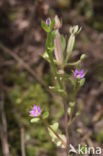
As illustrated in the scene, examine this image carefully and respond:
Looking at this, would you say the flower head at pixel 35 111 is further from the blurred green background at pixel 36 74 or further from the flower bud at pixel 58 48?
the blurred green background at pixel 36 74

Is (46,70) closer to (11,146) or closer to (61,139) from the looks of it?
(11,146)

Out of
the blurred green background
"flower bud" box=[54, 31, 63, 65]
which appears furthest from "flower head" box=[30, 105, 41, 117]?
the blurred green background

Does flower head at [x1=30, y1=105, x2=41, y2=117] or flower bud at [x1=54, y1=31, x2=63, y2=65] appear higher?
flower bud at [x1=54, y1=31, x2=63, y2=65]

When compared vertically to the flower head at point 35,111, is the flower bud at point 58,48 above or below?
above

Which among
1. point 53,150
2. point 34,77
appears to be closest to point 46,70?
point 34,77

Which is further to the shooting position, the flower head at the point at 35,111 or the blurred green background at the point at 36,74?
the blurred green background at the point at 36,74

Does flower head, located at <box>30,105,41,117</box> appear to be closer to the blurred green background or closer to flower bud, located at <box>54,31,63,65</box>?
flower bud, located at <box>54,31,63,65</box>

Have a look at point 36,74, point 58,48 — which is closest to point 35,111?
point 58,48

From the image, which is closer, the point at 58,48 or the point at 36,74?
the point at 58,48

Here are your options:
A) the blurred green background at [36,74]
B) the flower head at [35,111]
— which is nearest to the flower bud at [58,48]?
the flower head at [35,111]

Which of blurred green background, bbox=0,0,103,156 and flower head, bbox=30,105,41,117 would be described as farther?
blurred green background, bbox=0,0,103,156

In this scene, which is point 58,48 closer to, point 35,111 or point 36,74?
point 35,111
